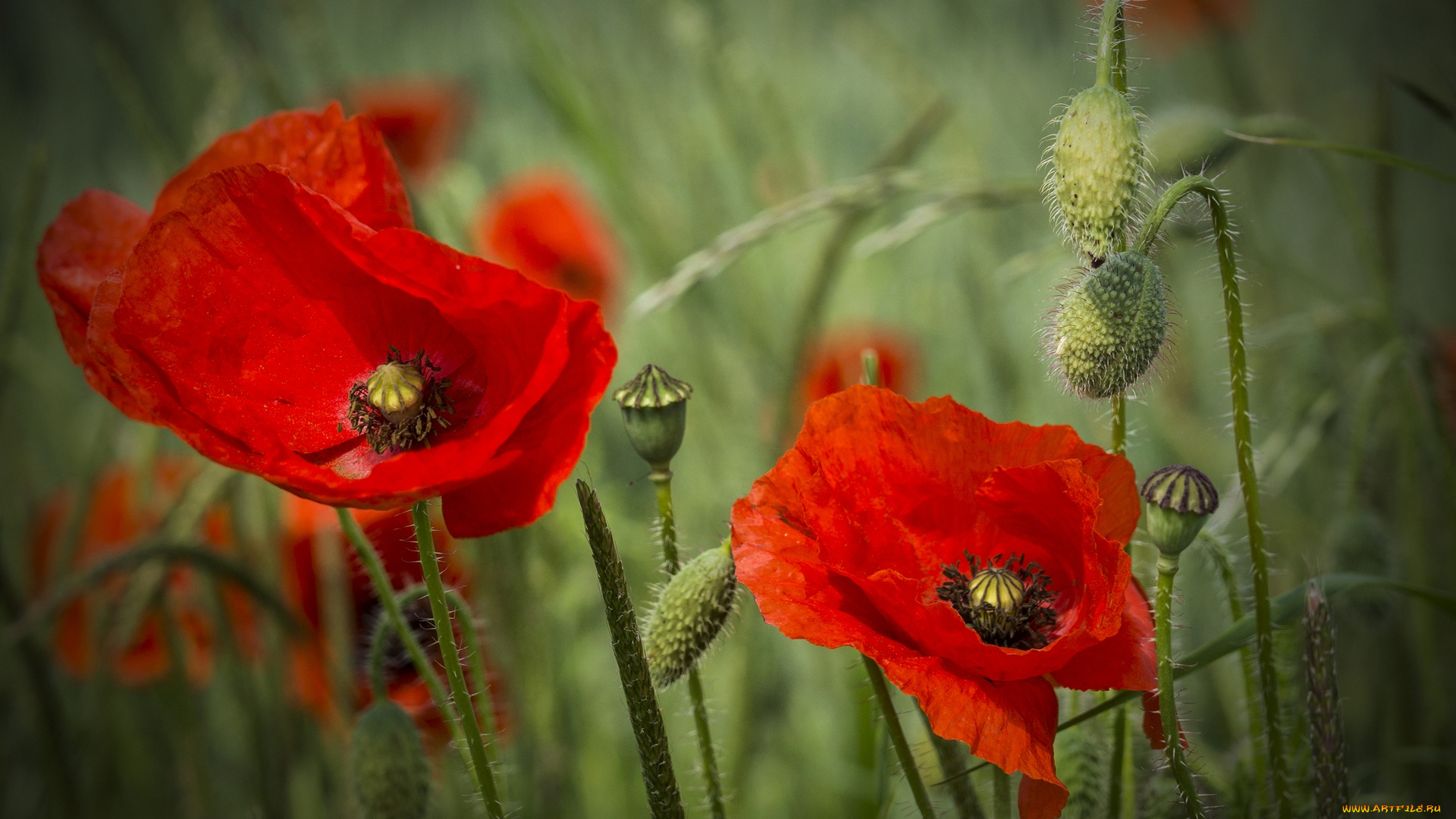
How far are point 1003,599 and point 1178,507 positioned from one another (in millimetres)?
93

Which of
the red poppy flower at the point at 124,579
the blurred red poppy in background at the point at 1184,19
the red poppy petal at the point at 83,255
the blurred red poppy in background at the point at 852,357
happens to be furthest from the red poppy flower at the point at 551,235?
the red poppy petal at the point at 83,255

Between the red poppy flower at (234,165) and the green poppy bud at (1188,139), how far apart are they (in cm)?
47

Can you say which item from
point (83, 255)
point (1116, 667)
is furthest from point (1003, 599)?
point (83, 255)

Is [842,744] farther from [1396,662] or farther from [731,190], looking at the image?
[731,190]

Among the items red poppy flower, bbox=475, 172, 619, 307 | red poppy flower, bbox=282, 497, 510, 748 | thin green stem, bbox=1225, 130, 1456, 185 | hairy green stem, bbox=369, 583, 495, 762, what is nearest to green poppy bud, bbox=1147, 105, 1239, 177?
thin green stem, bbox=1225, 130, 1456, 185

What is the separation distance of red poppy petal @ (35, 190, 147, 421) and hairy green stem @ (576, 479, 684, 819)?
0.81 feet

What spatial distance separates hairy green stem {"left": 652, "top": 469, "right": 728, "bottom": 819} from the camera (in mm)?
498

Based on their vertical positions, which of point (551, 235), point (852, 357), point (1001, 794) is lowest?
point (1001, 794)

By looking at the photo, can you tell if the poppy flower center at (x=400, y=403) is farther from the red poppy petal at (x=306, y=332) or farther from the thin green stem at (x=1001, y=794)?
the thin green stem at (x=1001, y=794)

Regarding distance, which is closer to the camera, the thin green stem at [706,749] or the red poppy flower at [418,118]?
the thin green stem at [706,749]

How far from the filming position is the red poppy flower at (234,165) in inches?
21.0

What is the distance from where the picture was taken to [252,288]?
0.53m

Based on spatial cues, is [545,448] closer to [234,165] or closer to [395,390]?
[395,390]

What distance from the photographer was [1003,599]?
478 mm
